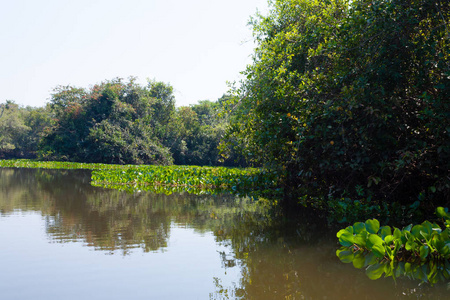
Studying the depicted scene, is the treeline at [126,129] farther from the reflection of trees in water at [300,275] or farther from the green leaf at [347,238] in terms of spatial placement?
the green leaf at [347,238]

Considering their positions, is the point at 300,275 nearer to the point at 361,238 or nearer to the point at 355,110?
the point at 361,238

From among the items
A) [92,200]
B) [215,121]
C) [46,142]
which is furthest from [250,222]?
[215,121]

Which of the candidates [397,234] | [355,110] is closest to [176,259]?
[397,234]

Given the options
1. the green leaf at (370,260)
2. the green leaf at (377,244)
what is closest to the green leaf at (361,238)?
the green leaf at (370,260)

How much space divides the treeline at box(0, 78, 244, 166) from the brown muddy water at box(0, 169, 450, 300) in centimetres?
2588

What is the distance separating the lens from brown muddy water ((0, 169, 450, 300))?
4328mm

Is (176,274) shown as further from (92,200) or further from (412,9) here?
(92,200)

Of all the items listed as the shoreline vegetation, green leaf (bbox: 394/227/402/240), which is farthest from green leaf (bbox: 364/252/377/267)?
the shoreline vegetation

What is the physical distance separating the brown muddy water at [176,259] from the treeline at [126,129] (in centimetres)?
2588

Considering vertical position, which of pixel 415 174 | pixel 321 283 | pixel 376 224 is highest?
pixel 415 174

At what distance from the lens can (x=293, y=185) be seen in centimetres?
1241

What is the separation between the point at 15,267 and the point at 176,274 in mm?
2141

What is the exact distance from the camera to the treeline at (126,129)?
3578 cm

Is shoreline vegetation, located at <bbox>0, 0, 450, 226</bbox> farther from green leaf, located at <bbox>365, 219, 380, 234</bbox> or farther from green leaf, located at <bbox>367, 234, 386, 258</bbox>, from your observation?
green leaf, located at <bbox>367, 234, 386, 258</bbox>
